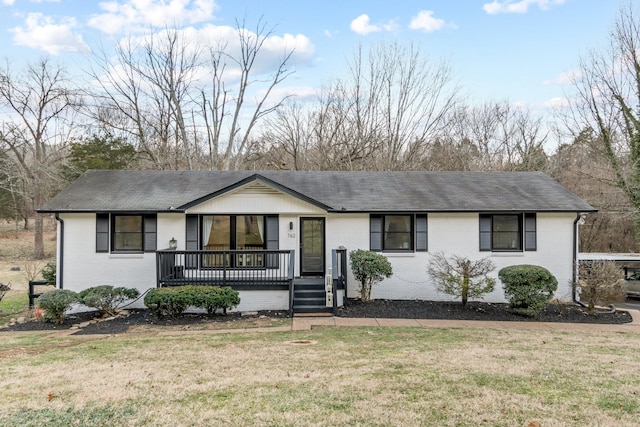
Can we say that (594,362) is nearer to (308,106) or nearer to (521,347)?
(521,347)

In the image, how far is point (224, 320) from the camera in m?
11.0

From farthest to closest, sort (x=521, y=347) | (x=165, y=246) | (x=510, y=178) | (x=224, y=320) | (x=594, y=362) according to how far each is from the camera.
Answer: (x=510, y=178) → (x=165, y=246) → (x=224, y=320) → (x=521, y=347) → (x=594, y=362)

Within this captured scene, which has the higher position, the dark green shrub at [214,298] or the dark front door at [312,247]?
the dark front door at [312,247]

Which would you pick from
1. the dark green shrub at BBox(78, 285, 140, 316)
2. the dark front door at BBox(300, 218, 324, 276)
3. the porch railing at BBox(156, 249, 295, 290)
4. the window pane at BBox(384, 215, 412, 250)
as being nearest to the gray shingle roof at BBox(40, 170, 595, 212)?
the window pane at BBox(384, 215, 412, 250)

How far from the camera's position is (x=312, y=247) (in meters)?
13.3

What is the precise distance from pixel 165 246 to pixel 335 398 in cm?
951

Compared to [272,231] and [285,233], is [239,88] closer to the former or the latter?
[272,231]

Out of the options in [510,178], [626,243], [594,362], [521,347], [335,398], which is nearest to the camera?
[335,398]

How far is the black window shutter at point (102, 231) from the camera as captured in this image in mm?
12727

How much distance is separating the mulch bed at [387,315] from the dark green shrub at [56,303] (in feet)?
0.67

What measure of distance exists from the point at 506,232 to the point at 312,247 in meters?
6.53

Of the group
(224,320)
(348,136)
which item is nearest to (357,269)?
(224,320)

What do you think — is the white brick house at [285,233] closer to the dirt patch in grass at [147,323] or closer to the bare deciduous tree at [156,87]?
the dirt patch in grass at [147,323]

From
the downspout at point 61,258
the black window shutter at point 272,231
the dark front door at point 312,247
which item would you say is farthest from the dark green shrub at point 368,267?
the downspout at point 61,258
